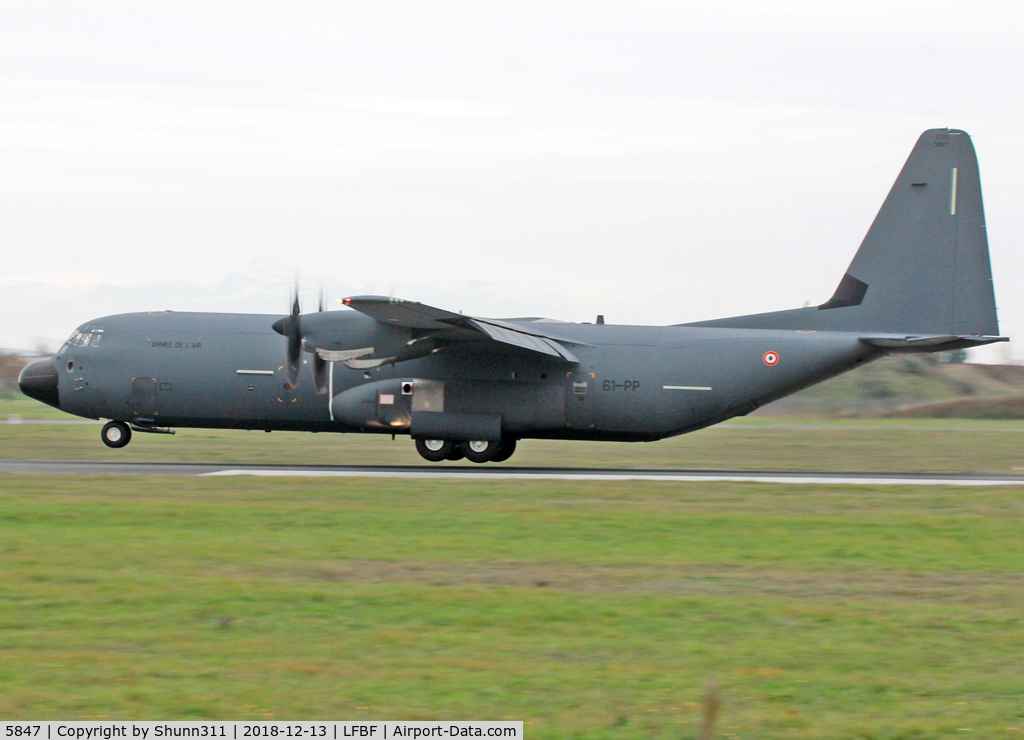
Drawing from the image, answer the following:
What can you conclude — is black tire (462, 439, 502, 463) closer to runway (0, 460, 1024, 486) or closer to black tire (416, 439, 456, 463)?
runway (0, 460, 1024, 486)

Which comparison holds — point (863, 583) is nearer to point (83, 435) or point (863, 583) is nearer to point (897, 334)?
point (897, 334)

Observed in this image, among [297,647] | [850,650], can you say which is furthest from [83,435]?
[850,650]

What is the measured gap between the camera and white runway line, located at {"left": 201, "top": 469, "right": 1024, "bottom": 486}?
20.7 meters

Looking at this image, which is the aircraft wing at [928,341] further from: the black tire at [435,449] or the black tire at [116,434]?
the black tire at [116,434]

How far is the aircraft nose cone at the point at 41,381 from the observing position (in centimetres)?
2433

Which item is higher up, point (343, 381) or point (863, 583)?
point (343, 381)

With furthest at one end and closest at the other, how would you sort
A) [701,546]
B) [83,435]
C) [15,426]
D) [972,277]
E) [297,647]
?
[15,426] → [83,435] → [972,277] → [701,546] → [297,647]

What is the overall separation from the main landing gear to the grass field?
399 cm

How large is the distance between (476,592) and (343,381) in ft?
44.1

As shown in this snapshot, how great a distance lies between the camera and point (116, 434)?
2453 cm

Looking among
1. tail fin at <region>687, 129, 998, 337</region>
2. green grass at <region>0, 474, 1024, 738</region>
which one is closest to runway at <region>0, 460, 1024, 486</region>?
tail fin at <region>687, 129, 998, 337</region>

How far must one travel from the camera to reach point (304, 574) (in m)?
11.0

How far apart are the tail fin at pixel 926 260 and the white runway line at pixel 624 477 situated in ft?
11.5

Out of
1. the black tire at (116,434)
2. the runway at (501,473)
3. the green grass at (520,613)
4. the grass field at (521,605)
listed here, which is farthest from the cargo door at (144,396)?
the green grass at (520,613)
